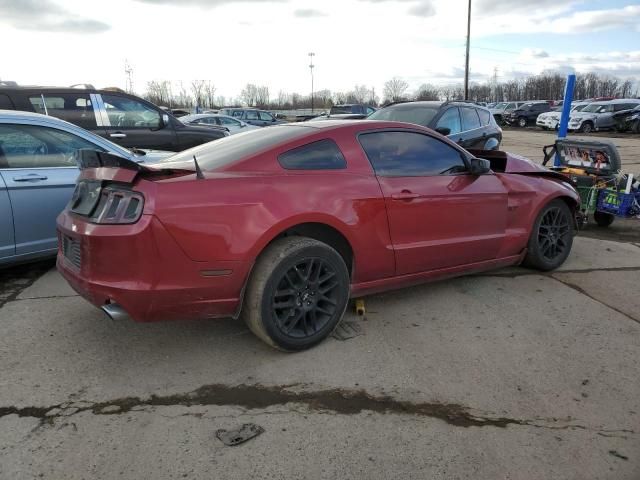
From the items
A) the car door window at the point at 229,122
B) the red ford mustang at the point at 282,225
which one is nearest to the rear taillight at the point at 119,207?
the red ford mustang at the point at 282,225

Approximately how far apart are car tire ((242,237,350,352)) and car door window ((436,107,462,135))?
6056mm

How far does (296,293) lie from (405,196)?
1.15 m

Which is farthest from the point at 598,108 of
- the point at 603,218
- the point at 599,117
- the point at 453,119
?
the point at 603,218

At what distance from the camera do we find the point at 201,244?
306cm

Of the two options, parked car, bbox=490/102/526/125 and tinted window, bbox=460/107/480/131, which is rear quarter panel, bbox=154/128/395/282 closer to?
tinted window, bbox=460/107/480/131

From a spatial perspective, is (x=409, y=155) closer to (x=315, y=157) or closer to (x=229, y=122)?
(x=315, y=157)

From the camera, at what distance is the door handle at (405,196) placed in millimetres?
3844

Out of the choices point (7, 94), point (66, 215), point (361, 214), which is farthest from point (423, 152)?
point (7, 94)

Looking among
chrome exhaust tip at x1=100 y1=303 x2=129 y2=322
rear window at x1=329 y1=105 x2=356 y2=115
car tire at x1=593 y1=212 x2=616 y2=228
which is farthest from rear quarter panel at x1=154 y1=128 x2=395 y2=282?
rear window at x1=329 y1=105 x2=356 y2=115

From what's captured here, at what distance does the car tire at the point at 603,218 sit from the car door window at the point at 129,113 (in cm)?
701

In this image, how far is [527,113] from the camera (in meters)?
38.3

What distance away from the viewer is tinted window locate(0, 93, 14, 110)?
283 inches

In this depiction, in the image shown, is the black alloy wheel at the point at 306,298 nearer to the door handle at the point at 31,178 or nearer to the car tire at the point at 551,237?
the car tire at the point at 551,237

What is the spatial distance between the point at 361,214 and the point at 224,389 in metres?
1.48
